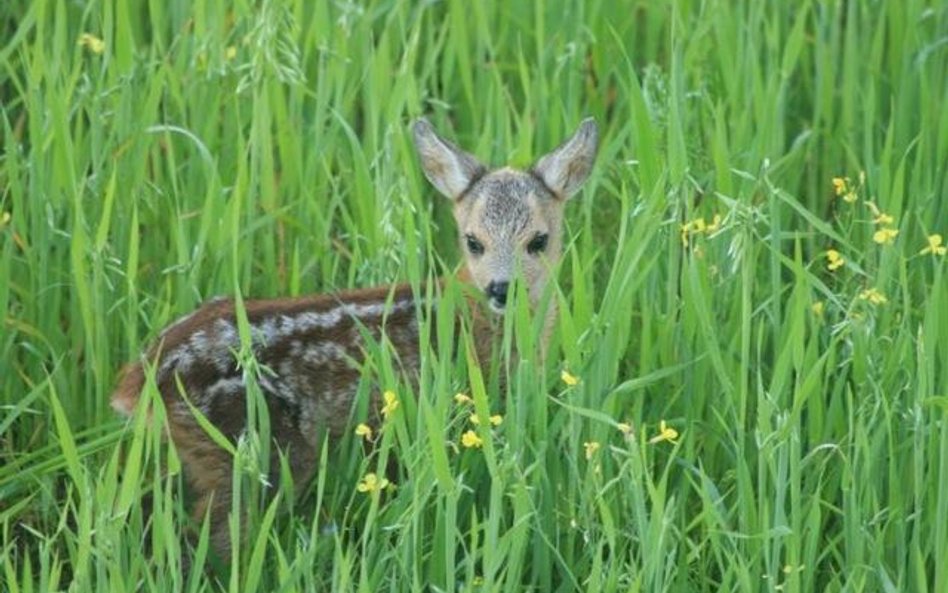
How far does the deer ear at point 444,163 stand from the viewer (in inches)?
278

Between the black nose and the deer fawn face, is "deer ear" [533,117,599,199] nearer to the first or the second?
the deer fawn face

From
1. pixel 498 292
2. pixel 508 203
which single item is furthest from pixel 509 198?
pixel 498 292

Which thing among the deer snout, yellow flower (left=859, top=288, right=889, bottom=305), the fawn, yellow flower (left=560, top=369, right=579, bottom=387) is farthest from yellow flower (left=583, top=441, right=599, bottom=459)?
the deer snout

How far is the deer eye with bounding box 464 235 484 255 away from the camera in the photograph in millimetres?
7159

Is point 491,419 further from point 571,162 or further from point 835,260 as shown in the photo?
point 571,162

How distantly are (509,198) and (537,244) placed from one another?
172 millimetres

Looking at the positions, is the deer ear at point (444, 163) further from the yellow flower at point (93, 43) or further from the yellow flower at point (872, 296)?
the yellow flower at point (872, 296)

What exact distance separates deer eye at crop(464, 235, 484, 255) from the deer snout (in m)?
0.26

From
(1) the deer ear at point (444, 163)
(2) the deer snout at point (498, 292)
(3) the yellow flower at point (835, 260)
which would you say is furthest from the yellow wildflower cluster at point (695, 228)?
(1) the deer ear at point (444, 163)

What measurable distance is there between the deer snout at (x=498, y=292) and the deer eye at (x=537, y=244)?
30 centimetres

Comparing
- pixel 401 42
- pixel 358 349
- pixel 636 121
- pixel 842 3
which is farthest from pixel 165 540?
pixel 842 3

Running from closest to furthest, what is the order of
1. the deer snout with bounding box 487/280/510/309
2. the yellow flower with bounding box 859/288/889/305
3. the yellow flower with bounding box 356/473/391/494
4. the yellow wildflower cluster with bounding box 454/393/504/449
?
the yellow flower with bounding box 356/473/391/494, the yellow wildflower cluster with bounding box 454/393/504/449, the yellow flower with bounding box 859/288/889/305, the deer snout with bounding box 487/280/510/309

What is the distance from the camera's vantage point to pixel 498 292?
684cm

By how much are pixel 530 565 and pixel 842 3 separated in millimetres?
3727
